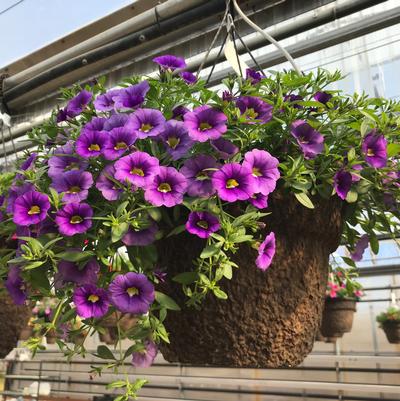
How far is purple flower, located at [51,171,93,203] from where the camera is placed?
0.58m

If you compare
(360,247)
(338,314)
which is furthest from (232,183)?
(338,314)

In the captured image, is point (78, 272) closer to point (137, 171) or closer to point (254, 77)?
point (137, 171)

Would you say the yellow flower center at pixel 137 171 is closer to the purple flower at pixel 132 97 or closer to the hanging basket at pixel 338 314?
the purple flower at pixel 132 97

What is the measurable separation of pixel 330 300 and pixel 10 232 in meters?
2.20

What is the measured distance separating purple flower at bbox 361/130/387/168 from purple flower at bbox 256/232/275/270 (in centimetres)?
17

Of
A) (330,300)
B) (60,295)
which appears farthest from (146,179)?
(330,300)

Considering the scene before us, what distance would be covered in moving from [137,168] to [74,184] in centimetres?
9

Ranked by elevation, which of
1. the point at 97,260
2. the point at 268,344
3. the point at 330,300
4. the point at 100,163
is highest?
the point at 330,300

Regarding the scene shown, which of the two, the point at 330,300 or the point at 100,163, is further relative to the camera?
the point at 330,300

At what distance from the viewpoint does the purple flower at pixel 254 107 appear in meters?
0.60

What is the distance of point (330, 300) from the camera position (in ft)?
8.56

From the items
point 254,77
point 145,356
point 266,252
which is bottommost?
point 145,356

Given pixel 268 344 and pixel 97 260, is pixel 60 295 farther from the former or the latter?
pixel 268 344

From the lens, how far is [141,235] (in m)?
0.57
